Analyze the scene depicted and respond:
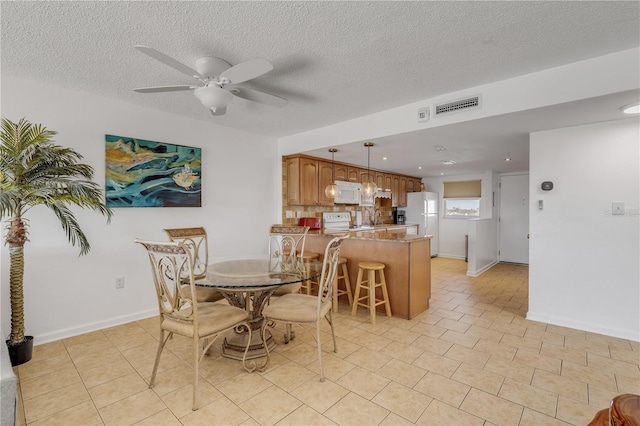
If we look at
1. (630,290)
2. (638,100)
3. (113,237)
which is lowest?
(630,290)

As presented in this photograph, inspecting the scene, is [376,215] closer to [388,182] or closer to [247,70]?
[388,182]

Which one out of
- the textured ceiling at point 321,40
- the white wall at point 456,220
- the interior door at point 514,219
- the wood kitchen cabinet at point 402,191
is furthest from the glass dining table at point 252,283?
the interior door at point 514,219

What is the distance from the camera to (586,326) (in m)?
2.99

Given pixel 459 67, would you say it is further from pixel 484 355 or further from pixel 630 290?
pixel 630 290

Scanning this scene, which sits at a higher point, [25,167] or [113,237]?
[25,167]

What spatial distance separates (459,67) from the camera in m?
2.39

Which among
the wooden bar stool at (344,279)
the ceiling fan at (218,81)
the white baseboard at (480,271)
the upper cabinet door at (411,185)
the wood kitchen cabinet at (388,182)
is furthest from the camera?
the upper cabinet door at (411,185)

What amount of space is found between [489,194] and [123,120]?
6.85m

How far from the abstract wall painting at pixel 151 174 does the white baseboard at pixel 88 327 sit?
1222 mm

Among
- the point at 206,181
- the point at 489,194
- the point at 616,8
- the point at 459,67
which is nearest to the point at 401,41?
the point at 459,67

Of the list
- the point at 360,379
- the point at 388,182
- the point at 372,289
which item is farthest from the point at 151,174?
the point at 388,182

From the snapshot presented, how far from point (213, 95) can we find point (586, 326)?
162 inches

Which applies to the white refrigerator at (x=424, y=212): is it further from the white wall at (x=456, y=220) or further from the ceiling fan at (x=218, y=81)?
the ceiling fan at (x=218, y=81)

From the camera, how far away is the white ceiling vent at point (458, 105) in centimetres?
275
